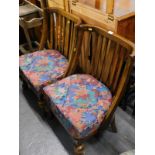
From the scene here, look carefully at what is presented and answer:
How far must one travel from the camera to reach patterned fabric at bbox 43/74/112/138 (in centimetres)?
127

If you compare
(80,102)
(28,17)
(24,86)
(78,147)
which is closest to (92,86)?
(80,102)

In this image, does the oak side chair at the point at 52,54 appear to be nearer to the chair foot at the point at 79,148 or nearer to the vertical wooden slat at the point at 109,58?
the vertical wooden slat at the point at 109,58

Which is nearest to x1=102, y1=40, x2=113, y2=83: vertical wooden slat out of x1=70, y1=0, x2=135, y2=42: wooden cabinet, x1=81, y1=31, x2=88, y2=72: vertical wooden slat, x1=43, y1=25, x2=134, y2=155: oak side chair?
x1=43, y1=25, x2=134, y2=155: oak side chair

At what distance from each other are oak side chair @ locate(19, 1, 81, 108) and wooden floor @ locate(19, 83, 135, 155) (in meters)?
0.21

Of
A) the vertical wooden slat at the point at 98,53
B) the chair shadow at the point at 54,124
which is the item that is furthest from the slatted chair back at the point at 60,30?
the chair shadow at the point at 54,124

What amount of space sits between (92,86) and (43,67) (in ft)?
1.64

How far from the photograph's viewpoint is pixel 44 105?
1780 millimetres

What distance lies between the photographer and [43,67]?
5.74 ft

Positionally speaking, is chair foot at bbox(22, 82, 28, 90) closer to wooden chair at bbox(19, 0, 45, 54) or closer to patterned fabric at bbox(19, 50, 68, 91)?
patterned fabric at bbox(19, 50, 68, 91)

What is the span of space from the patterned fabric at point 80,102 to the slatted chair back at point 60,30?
1.09 ft
